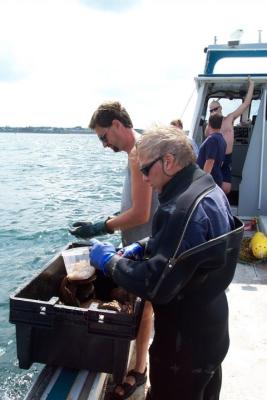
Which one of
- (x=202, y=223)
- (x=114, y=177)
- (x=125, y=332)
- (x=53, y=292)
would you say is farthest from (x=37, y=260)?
(x=114, y=177)

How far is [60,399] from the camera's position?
221cm

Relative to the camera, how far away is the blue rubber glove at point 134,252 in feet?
7.08

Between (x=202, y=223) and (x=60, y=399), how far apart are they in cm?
130

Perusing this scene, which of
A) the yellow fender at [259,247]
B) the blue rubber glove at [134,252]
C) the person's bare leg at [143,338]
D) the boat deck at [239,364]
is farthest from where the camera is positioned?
the yellow fender at [259,247]

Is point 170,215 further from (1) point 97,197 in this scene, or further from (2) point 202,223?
(1) point 97,197

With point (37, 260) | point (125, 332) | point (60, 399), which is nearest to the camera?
point (125, 332)

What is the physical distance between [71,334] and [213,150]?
3.72 metres

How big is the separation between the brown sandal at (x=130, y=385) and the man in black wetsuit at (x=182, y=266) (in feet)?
2.04

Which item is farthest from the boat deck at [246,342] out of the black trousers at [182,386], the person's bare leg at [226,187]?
the person's bare leg at [226,187]

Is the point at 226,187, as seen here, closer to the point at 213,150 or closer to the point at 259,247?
the point at 213,150

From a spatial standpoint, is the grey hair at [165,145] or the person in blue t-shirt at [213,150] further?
the person in blue t-shirt at [213,150]

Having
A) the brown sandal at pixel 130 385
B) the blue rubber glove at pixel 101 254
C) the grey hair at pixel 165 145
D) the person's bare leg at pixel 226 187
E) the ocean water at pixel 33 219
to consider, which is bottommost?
the ocean water at pixel 33 219

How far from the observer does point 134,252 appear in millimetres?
2197

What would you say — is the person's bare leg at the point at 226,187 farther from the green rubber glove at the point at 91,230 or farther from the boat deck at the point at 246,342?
the green rubber glove at the point at 91,230
